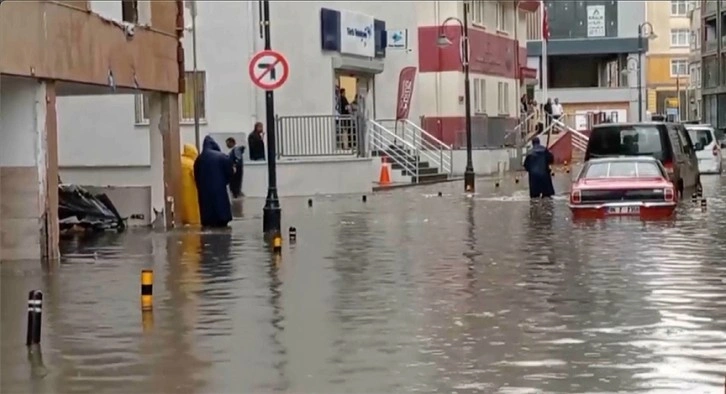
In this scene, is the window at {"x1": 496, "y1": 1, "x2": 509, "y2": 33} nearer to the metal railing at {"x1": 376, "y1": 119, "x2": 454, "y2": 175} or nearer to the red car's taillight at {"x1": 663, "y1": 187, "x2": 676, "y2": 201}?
the metal railing at {"x1": 376, "y1": 119, "x2": 454, "y2": 175}

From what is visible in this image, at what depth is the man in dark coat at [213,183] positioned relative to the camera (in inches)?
971

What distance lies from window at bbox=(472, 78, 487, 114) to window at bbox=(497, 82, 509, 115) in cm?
272

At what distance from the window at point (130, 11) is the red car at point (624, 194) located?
7965mm

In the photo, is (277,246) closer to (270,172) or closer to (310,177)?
(270,172)

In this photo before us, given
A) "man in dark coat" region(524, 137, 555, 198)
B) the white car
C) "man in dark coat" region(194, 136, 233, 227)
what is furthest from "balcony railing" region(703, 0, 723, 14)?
"man in dark coat" region(194, 136, 233, 227)

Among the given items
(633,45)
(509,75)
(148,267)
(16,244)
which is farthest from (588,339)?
(633,45)

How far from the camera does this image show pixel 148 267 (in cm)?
1817

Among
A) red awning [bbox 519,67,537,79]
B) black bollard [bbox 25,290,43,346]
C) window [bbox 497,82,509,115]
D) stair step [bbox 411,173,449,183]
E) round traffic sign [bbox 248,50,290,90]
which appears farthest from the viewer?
red awning [bbox 519,67,537,79]

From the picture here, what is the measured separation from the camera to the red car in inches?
946

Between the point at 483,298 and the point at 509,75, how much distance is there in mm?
46357

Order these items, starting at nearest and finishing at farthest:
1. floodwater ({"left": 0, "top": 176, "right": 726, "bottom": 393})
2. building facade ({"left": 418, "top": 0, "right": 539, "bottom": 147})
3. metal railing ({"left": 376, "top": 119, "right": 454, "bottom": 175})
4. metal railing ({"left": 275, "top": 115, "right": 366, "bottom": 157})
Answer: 1. floodwater ({"left": 0, "top": 176, "right": 726, "bottom": 393})
2. metal railing ({"left": 275, "top": 115, "right": 366, "bottom": 157})
3. metal railing ({"left": 376, "top": 119, "right": 454, "bottom": 175})
4. building facade ({"left": 418, "top": 0, "right": 539, "bottom": 147})

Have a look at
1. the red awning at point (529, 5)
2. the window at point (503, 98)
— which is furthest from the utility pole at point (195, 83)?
the red awning at point (529, 5)

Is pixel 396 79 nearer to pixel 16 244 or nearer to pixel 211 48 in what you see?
pixel 211 48

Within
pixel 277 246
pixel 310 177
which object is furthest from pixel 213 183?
pixel 310 177
